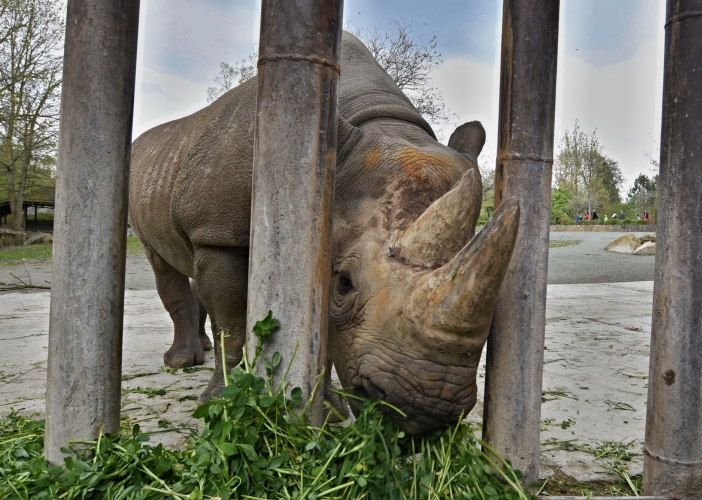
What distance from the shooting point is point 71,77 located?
2.12m

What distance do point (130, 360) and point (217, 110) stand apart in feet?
7.55

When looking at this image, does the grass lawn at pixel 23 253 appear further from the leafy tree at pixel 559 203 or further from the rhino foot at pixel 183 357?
the leafy tree at pixel 559 203

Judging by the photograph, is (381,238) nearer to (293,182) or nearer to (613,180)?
(293,182)

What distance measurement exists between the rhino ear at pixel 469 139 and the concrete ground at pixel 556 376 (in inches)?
58.7

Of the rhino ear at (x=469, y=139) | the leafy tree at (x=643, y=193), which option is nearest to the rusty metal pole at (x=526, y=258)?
the rhino ear at (x=469, y=139)

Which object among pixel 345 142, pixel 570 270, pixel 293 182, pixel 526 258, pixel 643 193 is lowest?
pixel 570 270

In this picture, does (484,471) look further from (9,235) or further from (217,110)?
(9,235)

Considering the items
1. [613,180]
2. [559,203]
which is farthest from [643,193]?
[559,203]

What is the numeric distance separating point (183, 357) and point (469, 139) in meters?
2.80

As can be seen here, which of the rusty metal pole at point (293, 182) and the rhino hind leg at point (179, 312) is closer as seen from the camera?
the rusty metal pole at point (293, 182)

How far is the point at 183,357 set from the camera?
486 cm

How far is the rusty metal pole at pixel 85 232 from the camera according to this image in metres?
2.10

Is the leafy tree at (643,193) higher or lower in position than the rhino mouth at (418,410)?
higher

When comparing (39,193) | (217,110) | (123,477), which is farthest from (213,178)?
(39,193)
